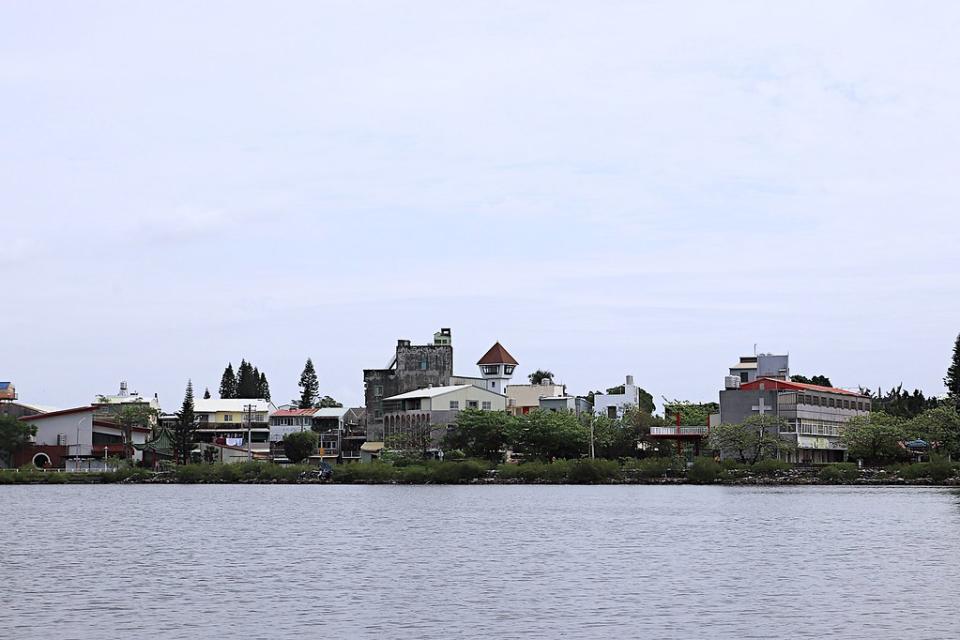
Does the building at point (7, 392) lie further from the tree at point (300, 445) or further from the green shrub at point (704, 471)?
the green shrub at point (704, 471)

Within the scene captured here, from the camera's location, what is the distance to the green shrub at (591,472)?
12362 centimetres

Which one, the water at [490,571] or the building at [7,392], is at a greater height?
the building at [7,392]

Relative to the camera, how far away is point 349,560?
51.0 m

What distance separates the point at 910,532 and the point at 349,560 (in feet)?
91.2

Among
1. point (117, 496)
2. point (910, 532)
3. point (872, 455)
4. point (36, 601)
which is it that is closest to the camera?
point (36, 601)

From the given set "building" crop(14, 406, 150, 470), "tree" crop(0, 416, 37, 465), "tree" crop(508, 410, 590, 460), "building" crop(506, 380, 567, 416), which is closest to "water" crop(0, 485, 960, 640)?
"tree" crop(508, 410, 590, 460)

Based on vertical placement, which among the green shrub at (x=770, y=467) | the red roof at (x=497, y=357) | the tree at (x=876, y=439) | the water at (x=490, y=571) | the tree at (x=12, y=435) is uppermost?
the red roof at (x=497, y=357)

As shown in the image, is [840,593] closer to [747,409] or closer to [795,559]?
[795,559]

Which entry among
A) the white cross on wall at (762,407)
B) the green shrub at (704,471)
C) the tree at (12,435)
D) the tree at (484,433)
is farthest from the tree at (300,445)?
the green shrub at (704,471)

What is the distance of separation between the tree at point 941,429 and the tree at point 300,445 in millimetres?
81147

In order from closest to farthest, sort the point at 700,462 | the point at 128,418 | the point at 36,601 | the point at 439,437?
the point at 36,601 → the point at 700,462 → the point at 439,437 → the point at 128,418

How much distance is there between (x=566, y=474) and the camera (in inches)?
4921

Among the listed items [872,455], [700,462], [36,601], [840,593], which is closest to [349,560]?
[36,601]

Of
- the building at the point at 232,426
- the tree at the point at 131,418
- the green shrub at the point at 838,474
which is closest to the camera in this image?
the green shrub at the point at 838,474
